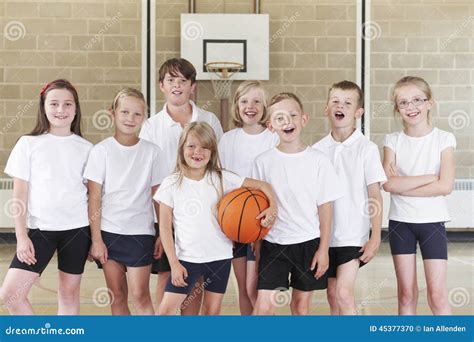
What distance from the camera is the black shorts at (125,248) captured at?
2.90 metres

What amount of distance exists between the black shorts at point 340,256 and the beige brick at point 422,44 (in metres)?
5.06

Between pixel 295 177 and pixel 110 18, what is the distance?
513cm

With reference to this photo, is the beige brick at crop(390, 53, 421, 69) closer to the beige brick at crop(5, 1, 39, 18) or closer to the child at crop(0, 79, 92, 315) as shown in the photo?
the beige brick at crop(5, 1, 39, 18)

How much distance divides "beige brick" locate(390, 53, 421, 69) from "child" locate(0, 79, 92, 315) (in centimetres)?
525

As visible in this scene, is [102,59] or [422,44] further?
[422,44]

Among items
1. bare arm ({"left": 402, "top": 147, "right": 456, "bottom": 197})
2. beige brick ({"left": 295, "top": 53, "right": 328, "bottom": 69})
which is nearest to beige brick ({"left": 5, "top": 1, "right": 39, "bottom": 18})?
beige brick ({"left": 295, "top": 53, "right": 328, "bottom": 69})

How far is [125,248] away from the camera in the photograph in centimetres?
290

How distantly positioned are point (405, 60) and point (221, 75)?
2.12 meters

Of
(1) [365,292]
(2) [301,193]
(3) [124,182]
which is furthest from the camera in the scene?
(1) [365,292]

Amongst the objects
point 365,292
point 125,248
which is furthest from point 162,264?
point 365,292

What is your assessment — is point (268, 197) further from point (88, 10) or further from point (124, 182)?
point (88, 10)

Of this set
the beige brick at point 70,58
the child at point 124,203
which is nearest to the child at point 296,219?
the child at point 124,203

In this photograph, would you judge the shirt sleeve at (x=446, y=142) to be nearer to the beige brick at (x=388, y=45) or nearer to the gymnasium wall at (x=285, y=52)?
the gymnasium wall at (x=285, y=52)

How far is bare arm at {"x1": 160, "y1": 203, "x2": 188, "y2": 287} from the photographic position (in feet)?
8.99
